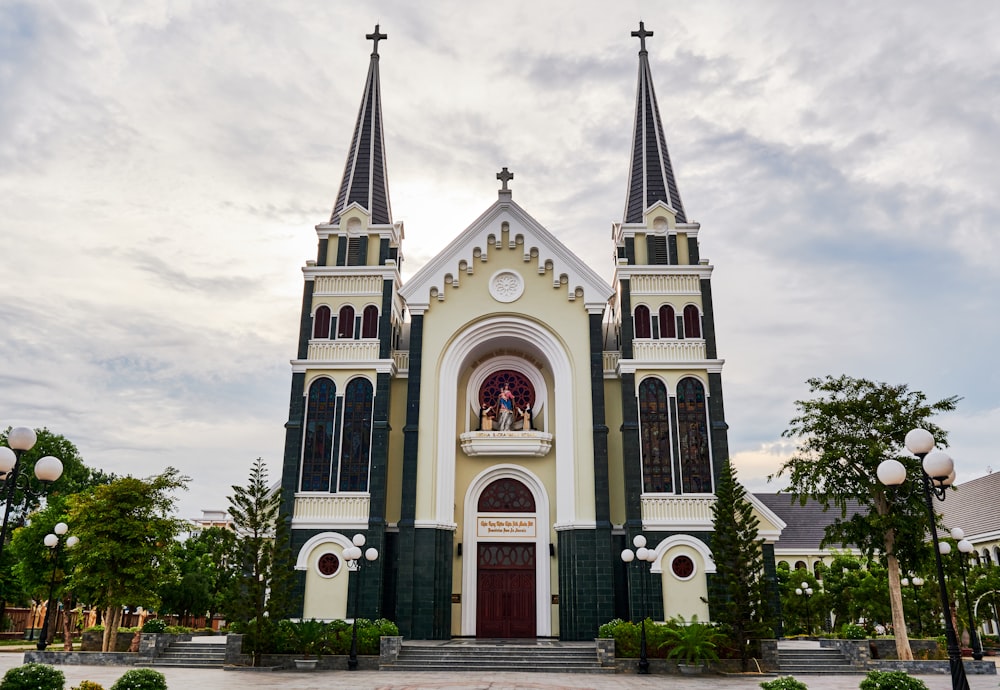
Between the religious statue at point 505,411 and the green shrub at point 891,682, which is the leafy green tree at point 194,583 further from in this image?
the green shrub at point 891,682

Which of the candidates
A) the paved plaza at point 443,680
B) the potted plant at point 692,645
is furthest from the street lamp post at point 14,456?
the potted plant at point 692,645

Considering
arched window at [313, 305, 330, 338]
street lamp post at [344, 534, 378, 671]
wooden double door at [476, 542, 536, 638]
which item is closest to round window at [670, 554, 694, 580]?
wooden double door at [476, 542, 536, 638]

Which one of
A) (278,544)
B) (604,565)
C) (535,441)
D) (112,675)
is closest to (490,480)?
(535,441)

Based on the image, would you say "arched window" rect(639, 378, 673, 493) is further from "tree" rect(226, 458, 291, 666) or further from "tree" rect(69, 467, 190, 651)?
"tree" rect(69, 467, 190, 651)

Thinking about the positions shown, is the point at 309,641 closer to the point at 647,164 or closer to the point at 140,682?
the point at 140,682

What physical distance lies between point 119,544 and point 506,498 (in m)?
13.4

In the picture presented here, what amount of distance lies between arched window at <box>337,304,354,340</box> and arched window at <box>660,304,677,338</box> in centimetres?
1238

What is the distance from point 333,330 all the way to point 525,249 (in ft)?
27.5

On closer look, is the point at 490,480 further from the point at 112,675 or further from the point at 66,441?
the point at 66,441

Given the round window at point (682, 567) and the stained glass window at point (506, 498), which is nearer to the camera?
the round window at point (682, 567)

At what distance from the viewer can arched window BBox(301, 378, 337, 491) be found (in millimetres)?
28141

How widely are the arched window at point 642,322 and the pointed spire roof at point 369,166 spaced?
11498 millimetres

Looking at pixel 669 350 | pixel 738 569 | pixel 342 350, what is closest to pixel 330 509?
pixel 342 350

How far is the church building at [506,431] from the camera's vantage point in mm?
26594
